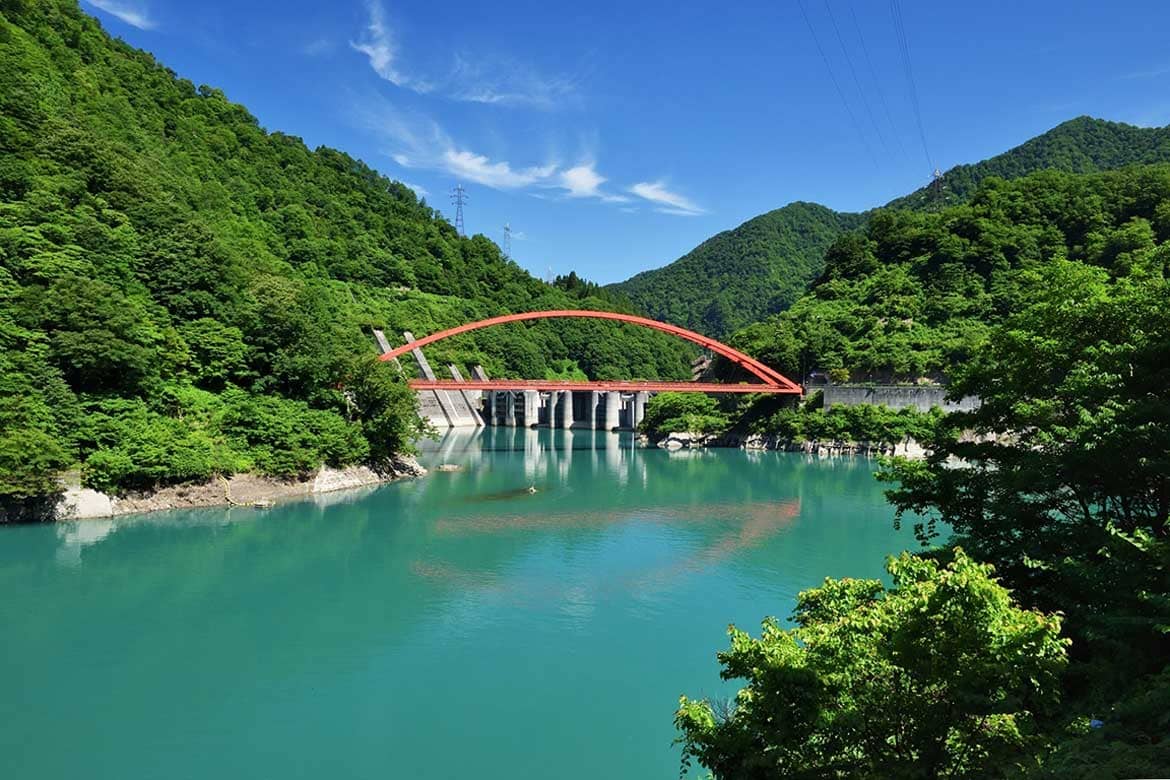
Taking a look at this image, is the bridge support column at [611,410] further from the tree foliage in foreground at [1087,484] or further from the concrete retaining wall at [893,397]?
the tree foliage in foreground at [1087,484]

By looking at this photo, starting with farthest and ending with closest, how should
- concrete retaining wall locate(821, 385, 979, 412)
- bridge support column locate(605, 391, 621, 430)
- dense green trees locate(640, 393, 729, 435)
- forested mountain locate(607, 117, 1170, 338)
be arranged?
forested mountain locate(607, 117, 1170, 338) < bridge support column locate(605, 391, 621, 430) < dense green trees locate(640, 393, 729, 435) < concrete retaining wall locate(821, 385, 979, 412)

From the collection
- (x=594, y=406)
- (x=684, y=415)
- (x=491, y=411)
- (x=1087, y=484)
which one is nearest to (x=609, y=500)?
(x=1087, y=484)

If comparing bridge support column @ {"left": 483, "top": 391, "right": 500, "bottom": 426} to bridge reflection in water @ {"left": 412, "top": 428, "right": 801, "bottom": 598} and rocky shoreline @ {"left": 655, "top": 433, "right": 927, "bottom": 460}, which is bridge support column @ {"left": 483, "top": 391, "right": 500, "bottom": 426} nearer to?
bridge reflection in water @ {"left": 412, "top": 428, "right": 801, "bottom": 598}

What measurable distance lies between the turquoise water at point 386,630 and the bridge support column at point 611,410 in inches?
1145

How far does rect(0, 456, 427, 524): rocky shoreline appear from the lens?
1545 centimetres

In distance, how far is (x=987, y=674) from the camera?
3691mm

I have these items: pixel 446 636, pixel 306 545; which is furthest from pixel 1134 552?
pixel 306 545

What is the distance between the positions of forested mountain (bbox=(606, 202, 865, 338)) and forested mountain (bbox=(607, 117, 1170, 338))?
135 mm

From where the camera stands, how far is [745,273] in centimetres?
9362

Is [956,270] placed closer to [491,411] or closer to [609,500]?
[609,500]

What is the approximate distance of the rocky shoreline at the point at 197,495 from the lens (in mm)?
15445

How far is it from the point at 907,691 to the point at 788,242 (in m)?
98.3

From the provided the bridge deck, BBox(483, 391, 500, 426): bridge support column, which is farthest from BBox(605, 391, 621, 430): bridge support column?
the bridge deck

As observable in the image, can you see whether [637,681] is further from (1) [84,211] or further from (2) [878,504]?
(1) [84,211]
